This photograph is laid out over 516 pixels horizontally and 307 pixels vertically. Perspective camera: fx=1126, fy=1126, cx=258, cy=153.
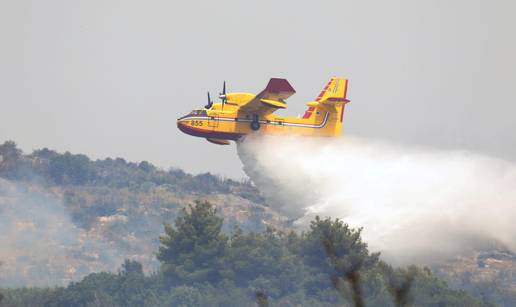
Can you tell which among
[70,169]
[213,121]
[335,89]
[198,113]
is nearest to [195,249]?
[335,89]

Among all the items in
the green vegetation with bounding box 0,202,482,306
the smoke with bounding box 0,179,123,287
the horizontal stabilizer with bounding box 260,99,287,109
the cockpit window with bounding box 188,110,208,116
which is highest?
the horizontal stabilizer with bounding box 260,99,287,109

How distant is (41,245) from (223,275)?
96.7ft

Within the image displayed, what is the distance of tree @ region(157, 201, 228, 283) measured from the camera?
58.4 meters

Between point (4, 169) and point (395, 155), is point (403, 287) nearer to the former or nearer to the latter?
point (395, 155)

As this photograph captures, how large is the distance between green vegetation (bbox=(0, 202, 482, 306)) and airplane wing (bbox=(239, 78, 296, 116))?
9.89 metres

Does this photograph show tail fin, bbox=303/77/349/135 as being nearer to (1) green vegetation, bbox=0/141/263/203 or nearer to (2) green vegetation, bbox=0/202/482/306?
(2) green vegetation, bbox=0/202/482/306

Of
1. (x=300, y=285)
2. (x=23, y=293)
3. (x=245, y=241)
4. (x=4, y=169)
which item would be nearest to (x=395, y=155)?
(x=300, y=285)

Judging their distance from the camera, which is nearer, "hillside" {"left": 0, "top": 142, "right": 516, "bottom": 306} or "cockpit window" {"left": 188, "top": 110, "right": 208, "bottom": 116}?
"cockpit window" {"left": 188, "top": 110, "right": 208, "bottom": 116}

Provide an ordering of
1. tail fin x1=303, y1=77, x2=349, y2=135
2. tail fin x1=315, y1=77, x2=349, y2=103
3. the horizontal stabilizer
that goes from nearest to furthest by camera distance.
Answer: the horizontal stabilizer
tail fin x1=303, y1=77, x2=349, y2=135
tail fin x1=315, y1=77, x2=349, y2=103

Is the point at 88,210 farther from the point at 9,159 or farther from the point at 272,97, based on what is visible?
the point at 272,97

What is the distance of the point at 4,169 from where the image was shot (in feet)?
363

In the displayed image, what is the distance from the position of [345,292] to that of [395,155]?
3365 centimetres

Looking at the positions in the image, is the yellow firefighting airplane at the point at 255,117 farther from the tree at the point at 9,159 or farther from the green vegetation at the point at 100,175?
the tree at the point at 9,159

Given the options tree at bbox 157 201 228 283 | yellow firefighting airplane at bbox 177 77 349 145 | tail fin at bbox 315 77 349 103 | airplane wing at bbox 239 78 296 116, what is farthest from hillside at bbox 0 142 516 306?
airplane wing at bbox 239 78 296 116
